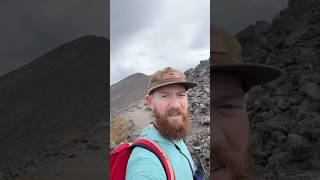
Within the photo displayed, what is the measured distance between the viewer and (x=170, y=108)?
0.66m

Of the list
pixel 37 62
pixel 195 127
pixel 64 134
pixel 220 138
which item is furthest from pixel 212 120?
pixel 64 134

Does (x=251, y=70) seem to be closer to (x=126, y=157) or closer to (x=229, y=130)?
(x=229, y=130)

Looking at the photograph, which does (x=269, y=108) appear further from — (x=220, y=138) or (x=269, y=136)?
(x=220, y=138)

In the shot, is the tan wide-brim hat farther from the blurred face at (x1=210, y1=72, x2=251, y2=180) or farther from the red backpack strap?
the red backpack strap

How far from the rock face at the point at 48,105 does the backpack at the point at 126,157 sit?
0.51m

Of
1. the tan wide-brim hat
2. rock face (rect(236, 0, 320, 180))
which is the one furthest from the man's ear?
rock face (rect(236, 0, 320, 180))

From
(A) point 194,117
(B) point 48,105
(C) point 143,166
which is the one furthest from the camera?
(B) point 48,105

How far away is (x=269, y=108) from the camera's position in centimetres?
173

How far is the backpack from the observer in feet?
2.02

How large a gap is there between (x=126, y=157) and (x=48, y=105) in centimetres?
79

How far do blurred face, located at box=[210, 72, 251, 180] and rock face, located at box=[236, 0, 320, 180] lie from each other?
56 centimetres

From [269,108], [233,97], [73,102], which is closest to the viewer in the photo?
[233,97]

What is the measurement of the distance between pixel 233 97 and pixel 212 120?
0.05 meters

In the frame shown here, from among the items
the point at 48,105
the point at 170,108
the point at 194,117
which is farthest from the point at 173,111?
the point at 48,105
